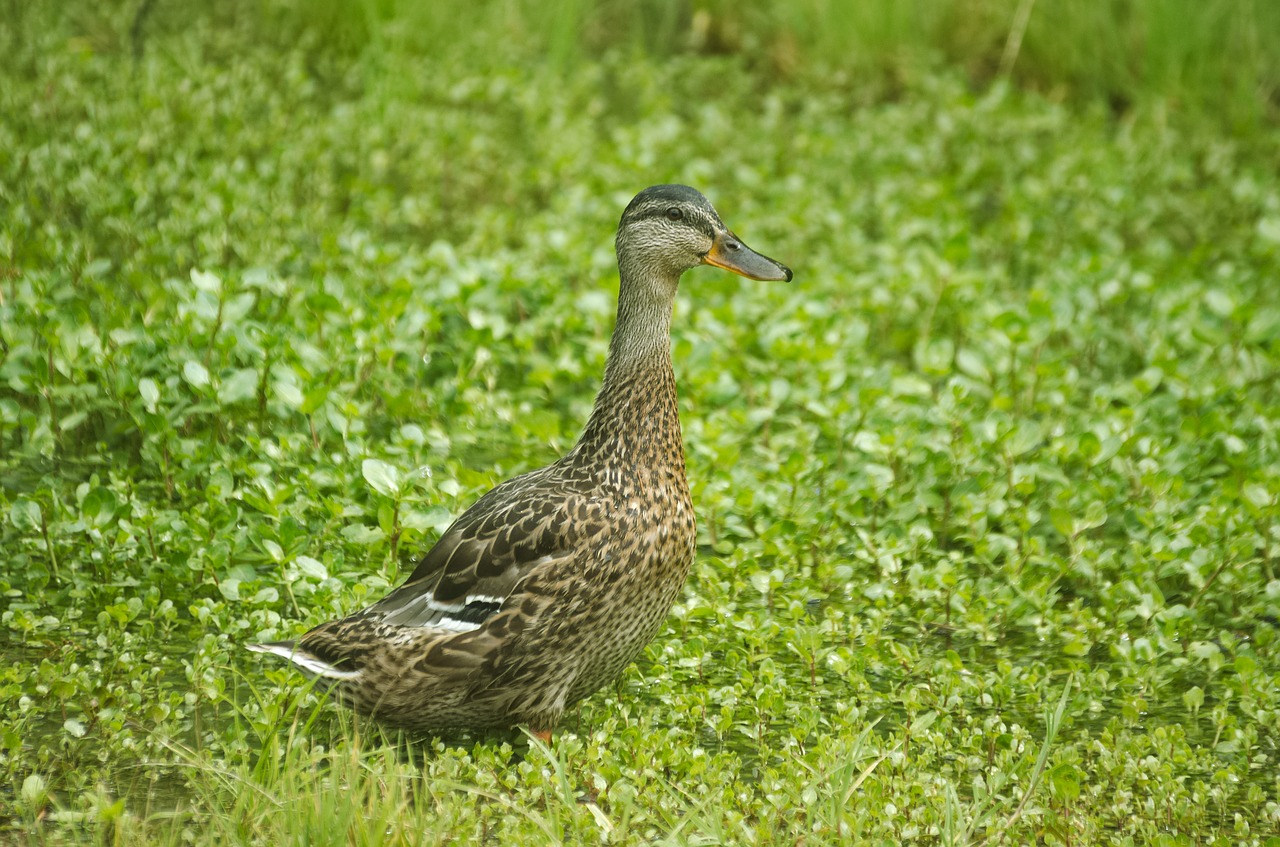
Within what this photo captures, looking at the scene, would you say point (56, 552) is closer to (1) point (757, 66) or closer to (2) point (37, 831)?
(2) point (37, 831)

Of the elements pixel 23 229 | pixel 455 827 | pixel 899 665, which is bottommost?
pixel 899 665

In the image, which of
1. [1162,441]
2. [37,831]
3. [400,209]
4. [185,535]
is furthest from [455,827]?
[400,209]

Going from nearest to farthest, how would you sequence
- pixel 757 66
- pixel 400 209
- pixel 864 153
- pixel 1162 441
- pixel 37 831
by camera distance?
pixel 37 831
pixel 1162 441
pixel 400 209
pixel 864 153
pixel 757 66

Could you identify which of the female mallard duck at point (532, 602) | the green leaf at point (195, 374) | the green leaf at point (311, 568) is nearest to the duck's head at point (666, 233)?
the female mallard duck at point (532, 602)

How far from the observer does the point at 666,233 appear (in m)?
4.20

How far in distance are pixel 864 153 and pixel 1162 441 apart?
13.3ft

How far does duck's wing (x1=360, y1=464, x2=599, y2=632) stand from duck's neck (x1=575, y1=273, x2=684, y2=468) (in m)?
0.18

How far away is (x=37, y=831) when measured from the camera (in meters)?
3.20

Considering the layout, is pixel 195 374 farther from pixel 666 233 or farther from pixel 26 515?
pixel 666 233

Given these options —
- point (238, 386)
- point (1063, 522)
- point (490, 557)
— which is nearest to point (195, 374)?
point (238, 386)

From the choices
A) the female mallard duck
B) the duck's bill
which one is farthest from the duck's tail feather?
the duck's bill

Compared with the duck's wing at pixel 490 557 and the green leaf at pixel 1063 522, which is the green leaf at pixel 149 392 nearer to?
the duck's wing at pixel 490 557

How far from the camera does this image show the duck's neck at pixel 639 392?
13.3 ft

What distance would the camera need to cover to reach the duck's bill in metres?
4.29
